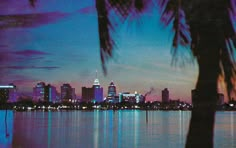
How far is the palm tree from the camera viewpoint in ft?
7.31

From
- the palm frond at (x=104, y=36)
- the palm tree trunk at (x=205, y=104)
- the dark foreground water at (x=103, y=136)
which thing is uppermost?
the palm frond at (x=104, y=36)

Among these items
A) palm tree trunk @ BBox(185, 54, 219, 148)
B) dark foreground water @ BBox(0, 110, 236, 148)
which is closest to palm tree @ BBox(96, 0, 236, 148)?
palm tree trunk @ BBox(185, 54, 219, 148)

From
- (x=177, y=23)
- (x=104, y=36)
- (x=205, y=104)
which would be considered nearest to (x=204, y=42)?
(x=177, y=23)

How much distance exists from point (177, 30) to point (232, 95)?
17.5 inches

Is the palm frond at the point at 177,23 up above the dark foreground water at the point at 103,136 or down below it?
above

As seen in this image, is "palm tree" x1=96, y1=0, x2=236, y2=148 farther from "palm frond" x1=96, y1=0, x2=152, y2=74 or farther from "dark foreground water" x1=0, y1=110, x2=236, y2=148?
"dark foreground water" x1=0, y1=110, x2=236, y2=148

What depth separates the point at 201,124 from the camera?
2.26 m

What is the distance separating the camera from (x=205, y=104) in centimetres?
225

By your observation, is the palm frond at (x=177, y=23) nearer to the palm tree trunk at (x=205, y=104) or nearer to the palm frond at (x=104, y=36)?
the palm tree trunk at (x=205, y=104)

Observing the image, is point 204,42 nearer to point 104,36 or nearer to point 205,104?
point 205,104

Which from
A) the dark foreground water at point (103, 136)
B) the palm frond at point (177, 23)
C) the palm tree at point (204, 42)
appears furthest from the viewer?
the dark foreground water at point (103, 136)

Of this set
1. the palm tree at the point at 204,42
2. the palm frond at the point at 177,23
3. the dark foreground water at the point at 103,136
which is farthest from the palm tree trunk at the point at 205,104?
the dark foreground water at the point at 103,136

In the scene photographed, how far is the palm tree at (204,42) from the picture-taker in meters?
2.23

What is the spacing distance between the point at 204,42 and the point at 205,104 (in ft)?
1.05
